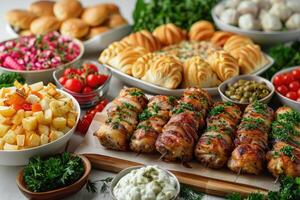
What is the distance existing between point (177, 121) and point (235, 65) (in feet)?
3.89

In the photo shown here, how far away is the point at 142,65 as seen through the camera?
438 centimetres

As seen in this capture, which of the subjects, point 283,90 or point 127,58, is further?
point 127,58

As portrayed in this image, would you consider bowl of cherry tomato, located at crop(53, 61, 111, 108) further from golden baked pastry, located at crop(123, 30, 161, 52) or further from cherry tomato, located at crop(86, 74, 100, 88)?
golden baked pastry, located at crop(123, 30, 161, 52)

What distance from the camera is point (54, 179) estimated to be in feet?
9.92

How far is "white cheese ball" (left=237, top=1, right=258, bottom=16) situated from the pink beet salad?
5.51 ft

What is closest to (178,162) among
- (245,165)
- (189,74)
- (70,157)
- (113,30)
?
(245,165)

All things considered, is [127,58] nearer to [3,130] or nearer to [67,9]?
[67,9]

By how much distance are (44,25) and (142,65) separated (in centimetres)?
135

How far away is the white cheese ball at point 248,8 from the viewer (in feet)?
16.9

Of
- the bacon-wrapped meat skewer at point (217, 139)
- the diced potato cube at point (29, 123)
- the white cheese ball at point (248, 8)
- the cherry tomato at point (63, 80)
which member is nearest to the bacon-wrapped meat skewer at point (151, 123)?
the bacon-wrapped meat skewer at point (217, 139)

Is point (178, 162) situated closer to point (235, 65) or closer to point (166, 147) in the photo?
Result: point (166, 147)

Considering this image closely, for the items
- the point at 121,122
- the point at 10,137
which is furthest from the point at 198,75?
the point at 10,137

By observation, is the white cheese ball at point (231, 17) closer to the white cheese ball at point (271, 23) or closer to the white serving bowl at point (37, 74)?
the white cheese ball at point (271, 23)

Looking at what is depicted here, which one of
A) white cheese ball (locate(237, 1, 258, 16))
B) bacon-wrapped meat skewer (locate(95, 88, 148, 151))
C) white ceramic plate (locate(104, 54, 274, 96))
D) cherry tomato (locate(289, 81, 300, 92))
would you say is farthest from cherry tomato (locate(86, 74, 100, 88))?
white cheese ball (locate(237, 1, 258, 16))
